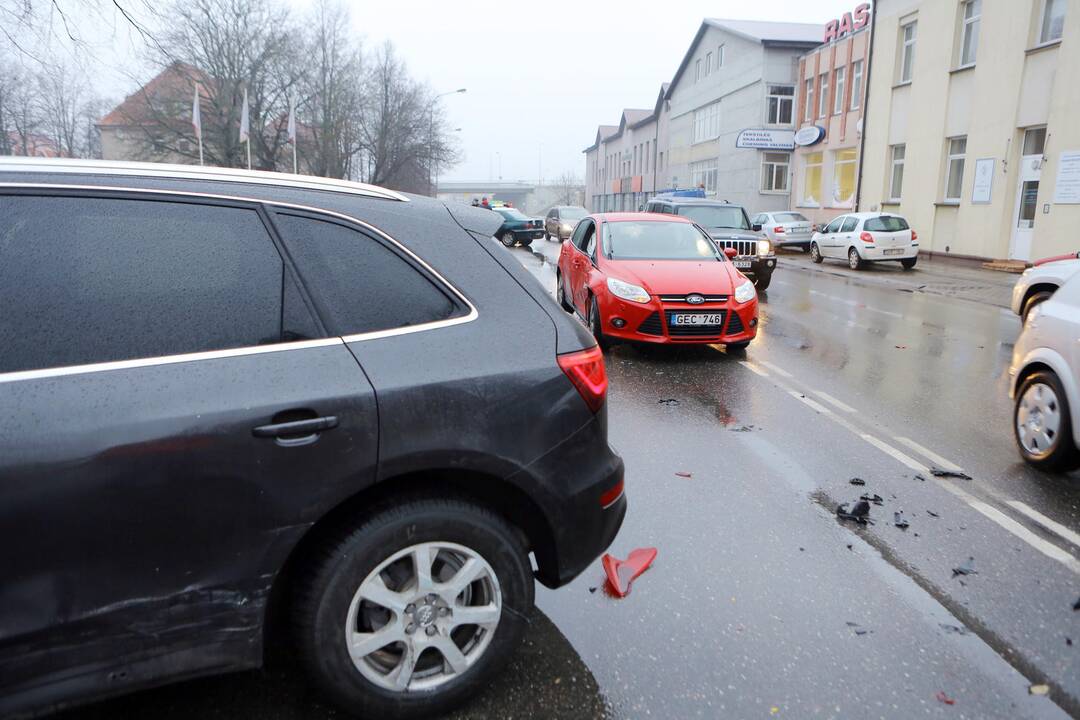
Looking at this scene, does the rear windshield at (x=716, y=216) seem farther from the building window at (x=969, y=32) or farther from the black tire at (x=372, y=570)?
the black tire at (x=372, y=570)

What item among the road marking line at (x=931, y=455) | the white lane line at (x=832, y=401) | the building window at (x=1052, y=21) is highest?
the building window at (x=1052, y=21)

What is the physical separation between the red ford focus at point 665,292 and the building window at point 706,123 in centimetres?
4267

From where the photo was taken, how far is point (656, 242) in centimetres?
958

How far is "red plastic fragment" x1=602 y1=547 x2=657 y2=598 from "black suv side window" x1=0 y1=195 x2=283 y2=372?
1972 millimetres

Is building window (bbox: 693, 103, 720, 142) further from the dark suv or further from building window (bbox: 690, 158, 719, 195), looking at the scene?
the dark suv

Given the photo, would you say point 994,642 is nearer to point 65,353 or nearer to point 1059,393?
point 1059,393

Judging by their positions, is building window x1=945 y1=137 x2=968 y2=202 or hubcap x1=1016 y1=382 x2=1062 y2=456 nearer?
hubcap x1=1016 y1=382 x2=1062 y2=456

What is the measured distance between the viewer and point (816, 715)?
2.56 m

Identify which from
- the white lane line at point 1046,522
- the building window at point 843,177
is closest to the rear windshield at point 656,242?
the white lane line at point 1046,522

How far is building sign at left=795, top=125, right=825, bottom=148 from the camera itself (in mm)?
35031

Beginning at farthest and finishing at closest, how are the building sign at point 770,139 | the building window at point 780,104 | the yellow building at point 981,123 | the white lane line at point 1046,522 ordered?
1. the building window at point 780,104
2. the building sign at point 770,139
3. the yellow building at point 981,123
4. the white lane line at point 1046,522

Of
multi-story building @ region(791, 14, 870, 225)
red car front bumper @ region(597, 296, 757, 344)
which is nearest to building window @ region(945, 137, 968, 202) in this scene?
multi-story building @ region(791, 14, 870, 225)

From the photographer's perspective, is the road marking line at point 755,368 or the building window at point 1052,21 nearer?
the road marking line at point 755,368

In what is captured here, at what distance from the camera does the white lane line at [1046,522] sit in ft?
12.9
